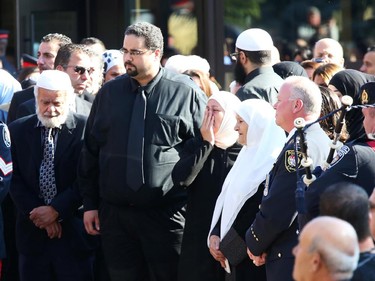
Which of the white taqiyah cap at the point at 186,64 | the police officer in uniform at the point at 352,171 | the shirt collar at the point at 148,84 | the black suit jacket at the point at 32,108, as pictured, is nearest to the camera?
the police officer in uniform at the point at 352,171

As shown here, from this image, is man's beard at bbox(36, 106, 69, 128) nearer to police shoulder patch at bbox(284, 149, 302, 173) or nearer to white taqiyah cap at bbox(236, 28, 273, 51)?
white taqiyah cap at bbox(236, 28, 273, 51)

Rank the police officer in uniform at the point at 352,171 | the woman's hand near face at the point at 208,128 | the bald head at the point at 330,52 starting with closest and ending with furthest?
the police officer in uniform at the point at 352,171
the woman's hand near face at the point at 208,128
the bald head at the point at 330,52

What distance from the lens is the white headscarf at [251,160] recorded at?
5.69 m

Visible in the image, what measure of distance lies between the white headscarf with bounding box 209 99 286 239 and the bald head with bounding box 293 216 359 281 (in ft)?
7.73

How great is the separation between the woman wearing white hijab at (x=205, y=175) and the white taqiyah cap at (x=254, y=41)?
1.39 meters

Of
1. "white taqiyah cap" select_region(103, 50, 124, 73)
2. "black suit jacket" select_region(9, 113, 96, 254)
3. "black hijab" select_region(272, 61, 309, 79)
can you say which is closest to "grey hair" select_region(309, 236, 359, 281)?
"black suit jacket" select_region(9, 113, 96, 254)

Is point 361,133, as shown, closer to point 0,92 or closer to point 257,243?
point 257,243

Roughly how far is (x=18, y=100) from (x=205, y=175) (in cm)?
221

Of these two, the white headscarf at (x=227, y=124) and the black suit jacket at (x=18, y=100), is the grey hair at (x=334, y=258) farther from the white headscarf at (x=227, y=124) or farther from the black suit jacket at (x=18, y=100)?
the black suit jacket at (x=18, y=100)

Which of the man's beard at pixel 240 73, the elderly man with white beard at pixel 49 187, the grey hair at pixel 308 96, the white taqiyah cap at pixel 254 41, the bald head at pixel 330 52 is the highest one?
the white taqiyah cap at pixel 254 41

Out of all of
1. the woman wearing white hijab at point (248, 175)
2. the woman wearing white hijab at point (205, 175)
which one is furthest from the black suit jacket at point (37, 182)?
the woman wearing white hijab at point (248, 175)

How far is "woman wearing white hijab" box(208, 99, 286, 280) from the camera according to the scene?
5691 mm

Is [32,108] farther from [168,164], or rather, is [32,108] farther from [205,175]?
[205,175]

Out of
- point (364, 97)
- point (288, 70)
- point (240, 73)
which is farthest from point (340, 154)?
point (288, 70)
